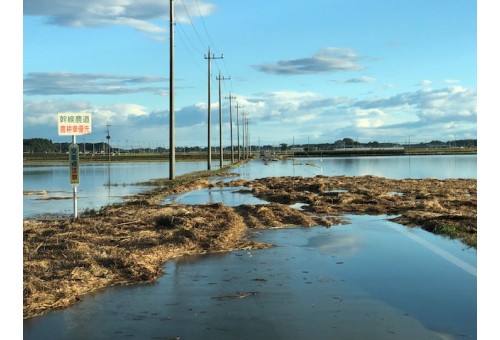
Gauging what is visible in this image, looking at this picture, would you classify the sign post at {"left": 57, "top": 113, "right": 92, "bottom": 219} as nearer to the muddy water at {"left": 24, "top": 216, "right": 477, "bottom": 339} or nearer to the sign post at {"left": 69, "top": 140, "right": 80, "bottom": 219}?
the sign post at {"left": 69, "top": 140, "right": 80, "bottom": 219}

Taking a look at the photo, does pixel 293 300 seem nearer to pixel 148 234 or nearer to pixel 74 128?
pixel 148 234

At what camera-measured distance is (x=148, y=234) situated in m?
10.9

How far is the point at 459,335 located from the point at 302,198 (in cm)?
1491

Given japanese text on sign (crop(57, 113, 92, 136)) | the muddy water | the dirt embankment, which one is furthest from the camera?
japanese text on sign (crop(57, 113, 92, 136))

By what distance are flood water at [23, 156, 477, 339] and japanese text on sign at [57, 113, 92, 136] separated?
20.2 ft

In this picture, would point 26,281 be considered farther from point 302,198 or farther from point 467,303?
point 302,198

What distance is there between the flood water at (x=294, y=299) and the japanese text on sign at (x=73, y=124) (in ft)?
20.2

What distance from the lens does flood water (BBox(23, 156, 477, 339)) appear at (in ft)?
17.5

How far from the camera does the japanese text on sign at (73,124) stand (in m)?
13.2

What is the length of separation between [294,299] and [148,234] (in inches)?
207

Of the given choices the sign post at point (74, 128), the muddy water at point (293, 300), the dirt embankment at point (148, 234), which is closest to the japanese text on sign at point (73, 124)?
the sign post at point (74, 128)

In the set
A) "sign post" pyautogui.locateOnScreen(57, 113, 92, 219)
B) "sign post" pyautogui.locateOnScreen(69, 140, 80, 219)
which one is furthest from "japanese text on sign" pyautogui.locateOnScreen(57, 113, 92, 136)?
"sign post" pyautogui.locateOnScreen(69, 140, 80, 219)

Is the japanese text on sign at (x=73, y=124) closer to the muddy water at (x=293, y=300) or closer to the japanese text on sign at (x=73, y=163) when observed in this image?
the japanese text on sign at (x=73, y=163)

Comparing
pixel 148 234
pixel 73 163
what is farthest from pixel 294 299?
pixel 73 163
